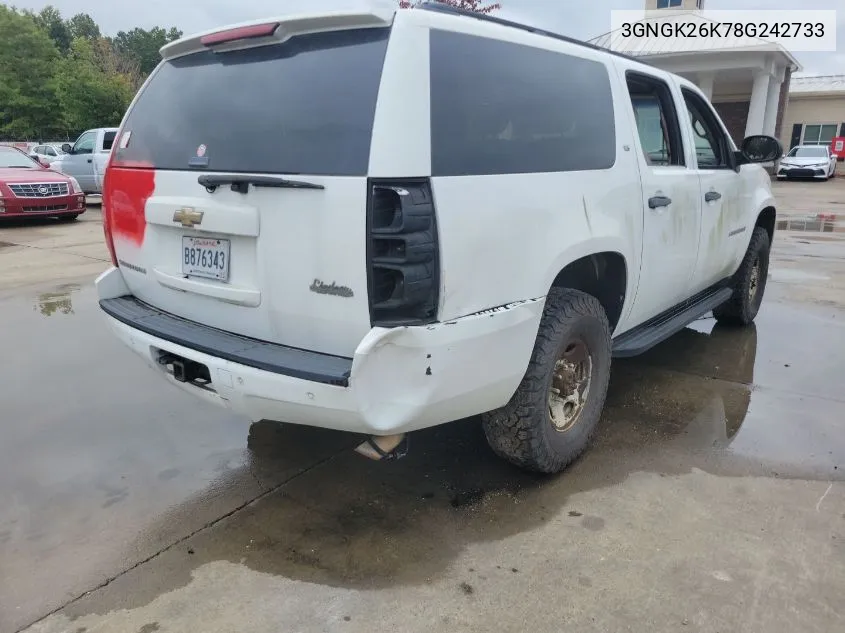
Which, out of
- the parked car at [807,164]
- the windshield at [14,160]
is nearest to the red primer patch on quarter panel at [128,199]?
the windshield at [14,160]

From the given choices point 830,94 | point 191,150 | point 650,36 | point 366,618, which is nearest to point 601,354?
point 366,618

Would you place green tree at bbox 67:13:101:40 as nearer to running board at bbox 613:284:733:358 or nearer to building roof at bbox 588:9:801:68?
building roof at bbox 588:9:801:68

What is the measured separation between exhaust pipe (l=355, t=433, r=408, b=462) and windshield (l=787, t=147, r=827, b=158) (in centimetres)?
2956

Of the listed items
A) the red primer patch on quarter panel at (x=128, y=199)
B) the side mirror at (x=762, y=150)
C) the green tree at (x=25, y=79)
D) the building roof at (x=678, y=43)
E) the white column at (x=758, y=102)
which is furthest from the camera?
the green tree at (x=25, y=79)

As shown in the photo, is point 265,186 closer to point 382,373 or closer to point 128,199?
point 382,373

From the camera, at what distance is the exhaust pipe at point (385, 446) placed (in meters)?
2.54

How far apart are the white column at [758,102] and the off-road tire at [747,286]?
22069 millimetres

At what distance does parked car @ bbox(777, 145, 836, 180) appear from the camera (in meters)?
26.2

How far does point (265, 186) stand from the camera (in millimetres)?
2408

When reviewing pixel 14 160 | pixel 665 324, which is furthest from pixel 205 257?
pixel 14 160

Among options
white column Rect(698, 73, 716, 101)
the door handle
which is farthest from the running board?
white column Rect(698, 73, 716, 101)

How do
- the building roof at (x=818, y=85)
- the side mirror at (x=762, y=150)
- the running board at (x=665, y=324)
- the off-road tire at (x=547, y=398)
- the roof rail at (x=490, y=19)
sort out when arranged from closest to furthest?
the roof rail at (x=490, y=19), the off-road tire at (x=547, y=398), the running board at (x=665, y=324), the side mirror at (x=762, y=150), the building roof at (x=818, y=85)

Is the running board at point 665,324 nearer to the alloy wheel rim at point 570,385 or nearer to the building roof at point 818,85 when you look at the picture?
the alloy wheel rim at point 570,385

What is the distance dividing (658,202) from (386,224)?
190 cm
